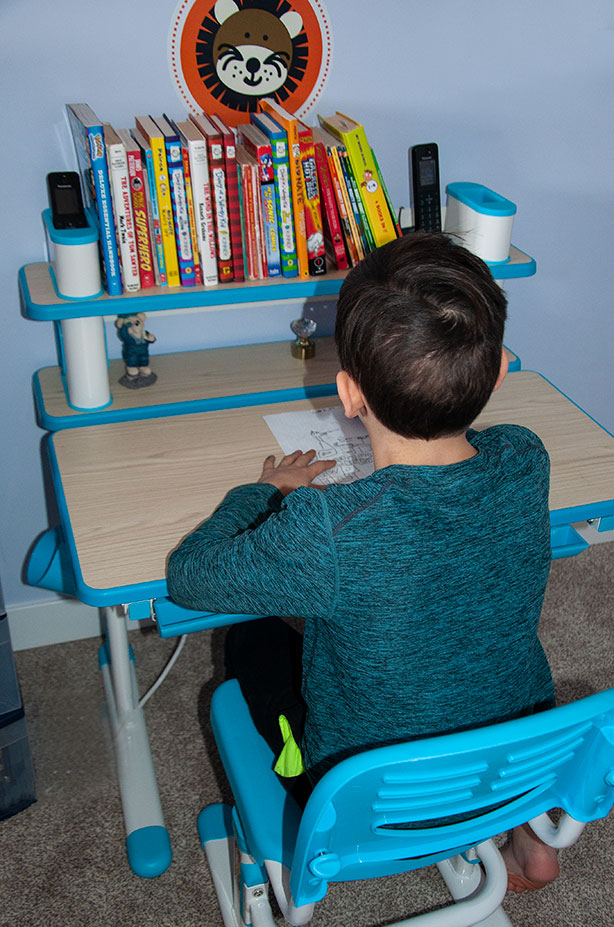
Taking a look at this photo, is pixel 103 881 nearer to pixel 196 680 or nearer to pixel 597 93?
pixel 196 680

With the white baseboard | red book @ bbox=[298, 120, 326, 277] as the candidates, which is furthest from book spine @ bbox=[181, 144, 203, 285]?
the white baseboard

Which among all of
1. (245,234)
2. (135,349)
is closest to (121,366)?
(135,349)

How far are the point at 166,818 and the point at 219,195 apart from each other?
1231 millimetres

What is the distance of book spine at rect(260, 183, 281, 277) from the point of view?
1.59m

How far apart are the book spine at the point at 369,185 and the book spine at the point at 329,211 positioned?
0.05m

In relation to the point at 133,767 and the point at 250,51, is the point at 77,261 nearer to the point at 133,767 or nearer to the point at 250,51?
the point at 250,51

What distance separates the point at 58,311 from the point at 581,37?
1.27m

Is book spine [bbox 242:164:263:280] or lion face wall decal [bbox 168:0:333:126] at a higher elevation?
lion face wall decal [bbox 168:0:333:126]

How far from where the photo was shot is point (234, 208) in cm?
158

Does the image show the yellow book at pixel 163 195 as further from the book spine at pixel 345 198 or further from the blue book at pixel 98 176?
the book spine at pixel 345 198

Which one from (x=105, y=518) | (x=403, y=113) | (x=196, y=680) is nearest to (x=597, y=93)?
(x=403, y=113)

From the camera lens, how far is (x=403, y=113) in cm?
183

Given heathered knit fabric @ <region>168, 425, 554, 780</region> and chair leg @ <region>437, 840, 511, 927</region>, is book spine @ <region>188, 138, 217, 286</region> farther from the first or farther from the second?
chair leg @ <region>437, 840, 511, 927</region>

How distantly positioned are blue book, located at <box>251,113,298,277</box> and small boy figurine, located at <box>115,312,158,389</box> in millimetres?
317
